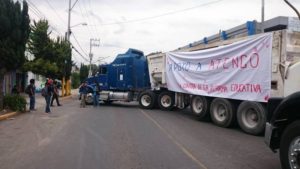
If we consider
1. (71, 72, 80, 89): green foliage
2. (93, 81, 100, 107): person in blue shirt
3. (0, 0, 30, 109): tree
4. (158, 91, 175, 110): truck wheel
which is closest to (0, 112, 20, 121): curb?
(0, 0, 30, 109): tree

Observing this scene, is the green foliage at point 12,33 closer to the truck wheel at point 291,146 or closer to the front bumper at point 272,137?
the front bumper at point 272,137

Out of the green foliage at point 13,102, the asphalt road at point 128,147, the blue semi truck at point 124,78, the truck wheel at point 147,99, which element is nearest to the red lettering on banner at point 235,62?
the asphalt road at point 128,147

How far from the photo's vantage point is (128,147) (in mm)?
9969

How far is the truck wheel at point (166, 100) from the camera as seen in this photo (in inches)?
897

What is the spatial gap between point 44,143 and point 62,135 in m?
1.46

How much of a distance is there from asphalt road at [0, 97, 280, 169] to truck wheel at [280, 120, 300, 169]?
1375mm

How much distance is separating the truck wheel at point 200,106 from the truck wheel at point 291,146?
9.74 metres

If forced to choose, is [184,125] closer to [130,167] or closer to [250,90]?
[250,90]

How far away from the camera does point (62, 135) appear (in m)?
12.0

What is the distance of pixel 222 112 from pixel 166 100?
7876mm

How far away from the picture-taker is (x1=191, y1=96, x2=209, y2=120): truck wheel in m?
16.5

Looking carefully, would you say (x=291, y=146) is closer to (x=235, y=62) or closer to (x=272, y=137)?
(x=272, y=137)

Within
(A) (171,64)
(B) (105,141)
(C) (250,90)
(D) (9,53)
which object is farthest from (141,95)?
(B) (105,141)

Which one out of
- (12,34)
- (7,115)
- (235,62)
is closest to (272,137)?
(235,62)
